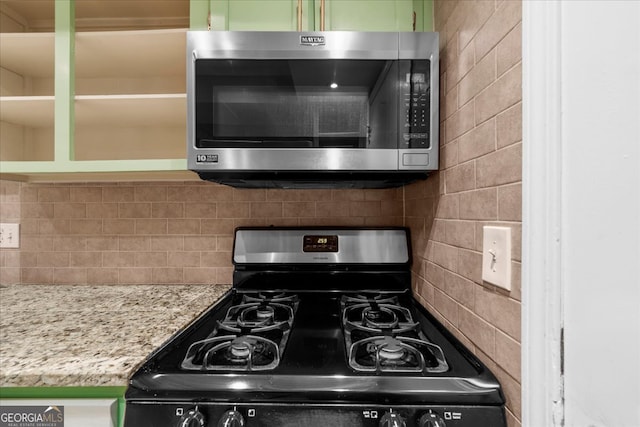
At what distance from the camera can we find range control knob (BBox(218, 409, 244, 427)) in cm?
63

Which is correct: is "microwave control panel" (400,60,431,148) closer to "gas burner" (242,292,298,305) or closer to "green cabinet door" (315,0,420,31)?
"green cabinet door" (315,0,420,31)

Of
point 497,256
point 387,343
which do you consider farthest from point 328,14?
point 387,343

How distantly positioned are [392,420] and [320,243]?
785 mm

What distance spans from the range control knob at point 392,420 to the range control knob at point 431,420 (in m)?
0.03

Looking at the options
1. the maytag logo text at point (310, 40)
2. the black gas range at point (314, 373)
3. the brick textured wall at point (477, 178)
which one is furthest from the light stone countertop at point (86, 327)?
the maytag logo text at point (310, 40)

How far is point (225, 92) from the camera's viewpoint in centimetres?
100

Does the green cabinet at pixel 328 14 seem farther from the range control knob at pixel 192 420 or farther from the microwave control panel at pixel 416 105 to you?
the range control knob at pixel 192 420

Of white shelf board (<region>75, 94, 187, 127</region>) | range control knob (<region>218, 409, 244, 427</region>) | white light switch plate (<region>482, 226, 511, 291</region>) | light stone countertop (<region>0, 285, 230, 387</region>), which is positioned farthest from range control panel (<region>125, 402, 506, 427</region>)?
white shelf board (<region>75, 94, 187, 127</region>)

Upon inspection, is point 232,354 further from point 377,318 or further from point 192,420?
point 377,318

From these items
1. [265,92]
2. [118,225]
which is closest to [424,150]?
[265,92]
